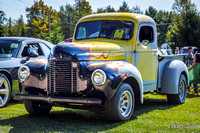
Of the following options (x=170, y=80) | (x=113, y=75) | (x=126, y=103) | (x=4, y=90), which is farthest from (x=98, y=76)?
(x=4, y=90)

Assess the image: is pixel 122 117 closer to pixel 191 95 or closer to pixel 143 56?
pixel 143 56

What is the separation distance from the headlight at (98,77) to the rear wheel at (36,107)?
1722 mm

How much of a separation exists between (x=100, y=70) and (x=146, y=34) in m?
2.43

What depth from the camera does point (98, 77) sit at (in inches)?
213

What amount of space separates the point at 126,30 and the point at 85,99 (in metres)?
2.31

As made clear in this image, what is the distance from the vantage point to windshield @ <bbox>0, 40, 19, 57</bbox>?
8.16m

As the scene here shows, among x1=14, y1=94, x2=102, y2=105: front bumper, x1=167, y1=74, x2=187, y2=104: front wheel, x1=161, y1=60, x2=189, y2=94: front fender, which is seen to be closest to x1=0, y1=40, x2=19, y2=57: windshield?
x1=14, y1=94, x2=102, y2=105: front bumper

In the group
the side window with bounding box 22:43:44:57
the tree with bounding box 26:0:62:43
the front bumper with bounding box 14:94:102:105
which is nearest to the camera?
the front bumper with bounding box 14:94:102:105

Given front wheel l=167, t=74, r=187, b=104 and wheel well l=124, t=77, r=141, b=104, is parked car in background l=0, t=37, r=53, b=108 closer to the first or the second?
wheel well l=124, t=77, r=141, b=104

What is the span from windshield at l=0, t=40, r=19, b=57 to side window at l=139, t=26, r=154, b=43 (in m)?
3.43

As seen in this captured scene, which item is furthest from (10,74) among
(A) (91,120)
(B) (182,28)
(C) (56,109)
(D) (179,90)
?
(B) (182,28)

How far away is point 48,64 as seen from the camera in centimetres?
587

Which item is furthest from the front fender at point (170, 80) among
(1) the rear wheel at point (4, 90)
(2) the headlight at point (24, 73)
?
(1) the rear wheel at point (4, 90)

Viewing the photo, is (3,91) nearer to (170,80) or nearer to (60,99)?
(60,99)
